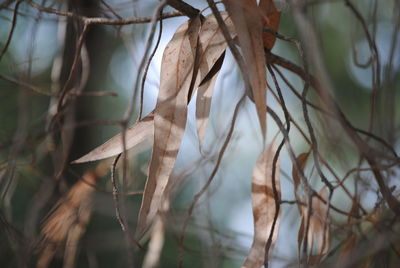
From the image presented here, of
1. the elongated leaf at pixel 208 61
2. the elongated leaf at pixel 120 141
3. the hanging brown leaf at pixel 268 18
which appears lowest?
the elongated leaf at pixel 120 141

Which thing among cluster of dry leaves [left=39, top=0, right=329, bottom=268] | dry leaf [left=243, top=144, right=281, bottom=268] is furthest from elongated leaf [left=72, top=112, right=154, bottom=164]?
dry leaf [left=243, top=144, right=281, bottom=268]

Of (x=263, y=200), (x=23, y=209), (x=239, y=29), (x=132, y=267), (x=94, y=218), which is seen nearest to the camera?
(x=132, y=267)

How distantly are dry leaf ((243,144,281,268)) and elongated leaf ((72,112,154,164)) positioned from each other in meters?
0.14

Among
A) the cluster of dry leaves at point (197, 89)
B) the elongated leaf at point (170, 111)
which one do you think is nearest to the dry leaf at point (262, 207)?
the cluster of dry leaves at point (197, 89)

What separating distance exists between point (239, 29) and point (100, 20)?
163 millimetres

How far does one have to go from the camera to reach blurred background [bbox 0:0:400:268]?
0.58 m

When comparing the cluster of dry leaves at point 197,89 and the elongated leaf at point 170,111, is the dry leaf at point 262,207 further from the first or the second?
the elongated leaf at point 170,111

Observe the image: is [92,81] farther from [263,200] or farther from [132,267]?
[132,267]

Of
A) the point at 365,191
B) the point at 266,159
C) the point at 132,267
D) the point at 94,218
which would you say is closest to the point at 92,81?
the point at 94,218

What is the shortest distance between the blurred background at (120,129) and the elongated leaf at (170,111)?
4 cm

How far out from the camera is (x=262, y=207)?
0.69m

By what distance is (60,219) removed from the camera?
0.83m

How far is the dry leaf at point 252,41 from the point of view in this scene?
542 millimetres

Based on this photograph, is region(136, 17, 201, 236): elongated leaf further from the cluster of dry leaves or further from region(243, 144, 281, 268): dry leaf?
region(243, 144, 281, 268): dry leaf
